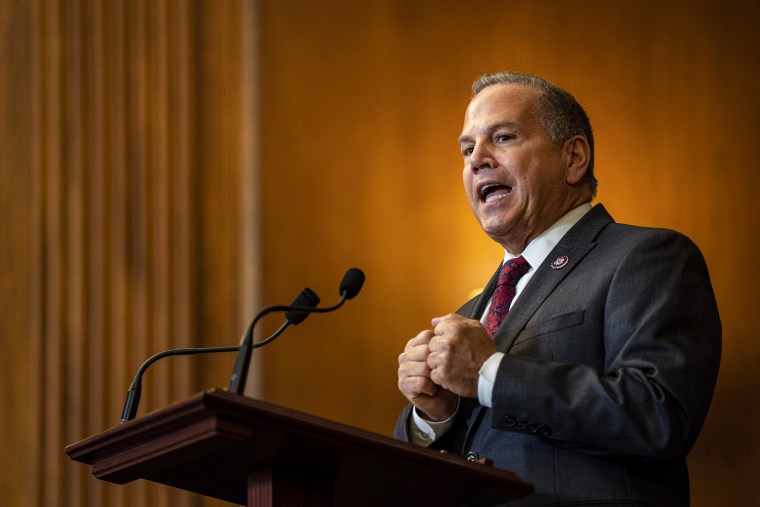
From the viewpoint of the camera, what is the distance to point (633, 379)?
213 centimetres

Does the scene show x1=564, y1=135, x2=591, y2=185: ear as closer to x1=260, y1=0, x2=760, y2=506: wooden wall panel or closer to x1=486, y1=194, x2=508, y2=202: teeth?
x1=486, y1=194, x2=508, y2=202: teeth

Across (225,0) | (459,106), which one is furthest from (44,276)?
(459,106)

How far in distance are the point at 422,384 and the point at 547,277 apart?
0.40 meters

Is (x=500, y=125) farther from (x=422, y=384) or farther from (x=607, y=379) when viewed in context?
(x=607, y=379)

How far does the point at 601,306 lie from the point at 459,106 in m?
3.44

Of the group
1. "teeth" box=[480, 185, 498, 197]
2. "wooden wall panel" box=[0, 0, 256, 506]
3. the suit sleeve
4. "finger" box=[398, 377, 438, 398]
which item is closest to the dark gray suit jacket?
the suit sleeve

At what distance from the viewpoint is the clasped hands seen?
2225 mm

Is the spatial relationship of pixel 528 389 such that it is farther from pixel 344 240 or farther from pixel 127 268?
pixel 344 240

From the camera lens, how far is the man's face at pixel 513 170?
281 centimetres

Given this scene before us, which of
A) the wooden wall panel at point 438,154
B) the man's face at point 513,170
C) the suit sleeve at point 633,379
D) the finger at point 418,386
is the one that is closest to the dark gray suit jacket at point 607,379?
the suit sleeve at point 633,379

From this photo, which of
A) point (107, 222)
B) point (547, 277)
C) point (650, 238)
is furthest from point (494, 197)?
point (107, 222)

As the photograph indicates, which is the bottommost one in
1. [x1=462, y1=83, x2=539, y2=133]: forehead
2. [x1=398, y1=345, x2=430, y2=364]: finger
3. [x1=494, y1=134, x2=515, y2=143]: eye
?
[x1=398, y1=345, x2=430, y2=364]: finger

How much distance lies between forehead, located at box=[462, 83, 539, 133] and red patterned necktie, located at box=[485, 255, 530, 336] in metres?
0.37

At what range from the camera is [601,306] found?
235 centimetres
